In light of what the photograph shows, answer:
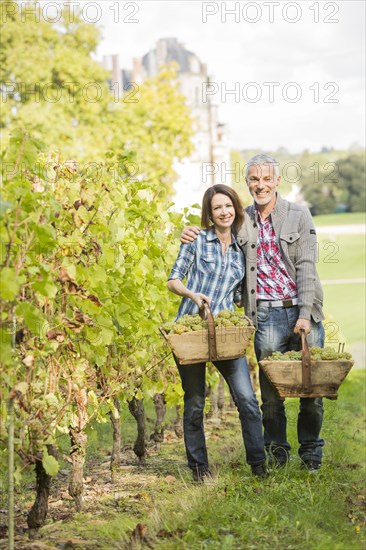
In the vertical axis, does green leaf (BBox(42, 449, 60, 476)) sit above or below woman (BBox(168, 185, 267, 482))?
below

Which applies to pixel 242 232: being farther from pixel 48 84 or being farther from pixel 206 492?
pixel 48 84

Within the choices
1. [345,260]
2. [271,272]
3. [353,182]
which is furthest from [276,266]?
[353,182]

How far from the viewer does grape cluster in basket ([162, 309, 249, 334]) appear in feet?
17.6

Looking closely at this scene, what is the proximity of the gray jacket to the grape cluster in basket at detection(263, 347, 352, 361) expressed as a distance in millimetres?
231

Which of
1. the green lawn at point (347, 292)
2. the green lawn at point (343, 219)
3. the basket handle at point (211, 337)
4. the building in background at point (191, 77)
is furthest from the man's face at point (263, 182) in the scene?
the green lawn at point (343, 219)

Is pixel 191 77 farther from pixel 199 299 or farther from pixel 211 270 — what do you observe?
pixel 199 299

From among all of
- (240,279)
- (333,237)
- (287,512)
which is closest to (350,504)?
(287,512)

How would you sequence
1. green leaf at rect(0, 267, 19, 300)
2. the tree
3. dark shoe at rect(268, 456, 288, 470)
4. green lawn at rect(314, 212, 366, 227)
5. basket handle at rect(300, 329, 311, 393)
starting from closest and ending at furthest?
1. green leaf at rect(0, 267, 19, 300)
2. basket handle at rect(300, 329, 311, 393)
3. dark shoe at rect(268, 456, 288, 470)
4. green lawn at rect(314, 212, 366, 227)
5. the tree

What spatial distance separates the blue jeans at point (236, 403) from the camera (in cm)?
571

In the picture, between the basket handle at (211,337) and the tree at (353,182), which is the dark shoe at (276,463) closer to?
the basket handle at (211,337)

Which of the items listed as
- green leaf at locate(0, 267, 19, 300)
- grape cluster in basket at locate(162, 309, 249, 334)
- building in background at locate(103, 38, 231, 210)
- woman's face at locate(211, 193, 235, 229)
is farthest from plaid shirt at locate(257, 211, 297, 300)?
building in background at locate(103, 38, 231, 210)

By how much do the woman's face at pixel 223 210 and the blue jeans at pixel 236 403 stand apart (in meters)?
0.82

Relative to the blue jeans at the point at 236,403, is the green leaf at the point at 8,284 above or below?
above

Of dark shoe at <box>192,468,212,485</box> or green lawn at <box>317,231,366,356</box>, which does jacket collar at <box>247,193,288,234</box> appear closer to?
dark shoe at <box>192,468,212,485</box>
